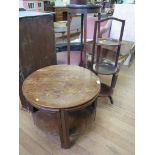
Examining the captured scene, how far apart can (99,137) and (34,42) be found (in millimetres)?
1071

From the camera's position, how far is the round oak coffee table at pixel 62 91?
3.91 feet

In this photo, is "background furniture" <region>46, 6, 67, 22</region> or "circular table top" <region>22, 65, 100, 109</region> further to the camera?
"background furniture" <region>46, 6, 67, 22</region>

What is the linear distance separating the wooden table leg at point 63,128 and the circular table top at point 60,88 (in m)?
0.08

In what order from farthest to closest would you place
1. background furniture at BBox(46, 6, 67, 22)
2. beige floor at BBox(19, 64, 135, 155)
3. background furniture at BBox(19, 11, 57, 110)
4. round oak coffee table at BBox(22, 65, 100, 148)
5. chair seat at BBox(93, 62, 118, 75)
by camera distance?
1. background furniture at BBox(46, 6, 67, 22)
2. chair seat at BBox(93, 62, 118, 75)
3. background furniture at BBox(19, 11, 57, 110)
4. beige floor at BBox(19, 64, 135, 155)
5. round oak coffee table at BBox(22, 65, 100, 148)

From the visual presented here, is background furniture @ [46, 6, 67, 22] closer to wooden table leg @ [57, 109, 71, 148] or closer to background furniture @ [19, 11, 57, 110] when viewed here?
background furniture @ [19, 11, 57, 110]

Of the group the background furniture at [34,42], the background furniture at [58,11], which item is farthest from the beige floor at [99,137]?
the background furniture at [58,11]

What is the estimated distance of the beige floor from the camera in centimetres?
140

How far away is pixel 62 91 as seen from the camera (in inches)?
51.8

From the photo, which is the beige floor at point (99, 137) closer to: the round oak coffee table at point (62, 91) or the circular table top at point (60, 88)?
the round oak coffee table at point (62, 91)

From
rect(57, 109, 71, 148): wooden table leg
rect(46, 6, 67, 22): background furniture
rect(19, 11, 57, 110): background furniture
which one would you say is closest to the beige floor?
rect(57, 109, 71, 148): wooden table leg

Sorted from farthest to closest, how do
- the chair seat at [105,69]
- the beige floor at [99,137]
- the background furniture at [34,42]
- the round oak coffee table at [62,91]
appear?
1. the chair seat at [105,69]
2. the background furniture at [34,42]
3. the beige floor at [99,137]
4. the round oak coffee table at [62,91]

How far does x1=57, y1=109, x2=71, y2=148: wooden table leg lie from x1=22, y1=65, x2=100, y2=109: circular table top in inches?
3.1

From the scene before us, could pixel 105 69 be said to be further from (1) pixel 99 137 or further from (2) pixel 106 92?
(1) pixel 99 137

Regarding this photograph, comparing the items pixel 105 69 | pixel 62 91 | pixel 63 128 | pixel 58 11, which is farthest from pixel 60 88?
pixel 58 11
